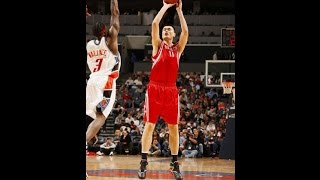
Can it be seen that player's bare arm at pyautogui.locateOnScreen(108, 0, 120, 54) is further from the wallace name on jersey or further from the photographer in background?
the photographer in background

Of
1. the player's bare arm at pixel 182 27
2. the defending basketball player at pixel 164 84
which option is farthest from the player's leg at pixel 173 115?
the player's bare arm at pixel 182 27

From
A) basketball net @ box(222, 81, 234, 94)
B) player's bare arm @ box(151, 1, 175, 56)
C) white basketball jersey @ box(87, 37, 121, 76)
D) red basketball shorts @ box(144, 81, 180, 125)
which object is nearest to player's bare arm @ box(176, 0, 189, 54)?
player's bare arm @ box(151, 1, 175, 56)

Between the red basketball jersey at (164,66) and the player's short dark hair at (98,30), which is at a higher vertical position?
the player's short dark hair at (98,30)

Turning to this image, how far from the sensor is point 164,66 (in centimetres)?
740

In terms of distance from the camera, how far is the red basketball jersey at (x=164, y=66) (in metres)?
7.40

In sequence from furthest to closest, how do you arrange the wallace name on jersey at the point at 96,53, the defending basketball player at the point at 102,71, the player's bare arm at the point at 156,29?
the wallace name on jersey at the point at 96,53 < the defending basketball player at the point at 102,71 < the player's bare arm at the point at 156,29

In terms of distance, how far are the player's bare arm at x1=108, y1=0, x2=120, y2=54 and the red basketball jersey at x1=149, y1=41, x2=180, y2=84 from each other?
733 mm

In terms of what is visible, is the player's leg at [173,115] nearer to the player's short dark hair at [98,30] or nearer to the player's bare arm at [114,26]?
the player's bare arm at [114,26]

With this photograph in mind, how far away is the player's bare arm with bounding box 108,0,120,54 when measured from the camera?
7.40 meters

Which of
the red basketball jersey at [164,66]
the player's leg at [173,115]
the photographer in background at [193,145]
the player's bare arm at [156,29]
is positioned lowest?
the photographer in background at [193,145]

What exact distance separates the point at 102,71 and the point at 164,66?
1056mm

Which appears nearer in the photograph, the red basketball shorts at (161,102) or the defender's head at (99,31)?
the red basketball shorts at (161,102)

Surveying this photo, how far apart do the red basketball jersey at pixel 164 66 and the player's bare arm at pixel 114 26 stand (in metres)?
0.73
